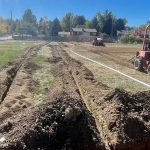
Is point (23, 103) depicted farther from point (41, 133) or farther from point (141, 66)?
point (141, 66)

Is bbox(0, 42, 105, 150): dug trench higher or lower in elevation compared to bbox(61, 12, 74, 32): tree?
higher

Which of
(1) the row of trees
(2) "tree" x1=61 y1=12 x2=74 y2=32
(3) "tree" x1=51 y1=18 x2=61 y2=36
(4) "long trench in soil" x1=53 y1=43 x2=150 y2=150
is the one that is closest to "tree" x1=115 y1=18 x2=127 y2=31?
(1) the row of trees

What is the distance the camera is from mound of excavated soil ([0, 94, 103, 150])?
7.35m

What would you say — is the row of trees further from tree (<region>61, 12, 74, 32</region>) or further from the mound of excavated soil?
the mound of excavated soil

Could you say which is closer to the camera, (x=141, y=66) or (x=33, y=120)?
(x=33, y=120)

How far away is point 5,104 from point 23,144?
5.04 metres

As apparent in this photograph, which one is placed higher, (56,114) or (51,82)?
→ (56,114)

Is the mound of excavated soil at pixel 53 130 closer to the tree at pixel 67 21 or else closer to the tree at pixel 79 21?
the tree at pixel 67 21

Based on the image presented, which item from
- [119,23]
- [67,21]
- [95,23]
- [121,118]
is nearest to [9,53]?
[121,118]

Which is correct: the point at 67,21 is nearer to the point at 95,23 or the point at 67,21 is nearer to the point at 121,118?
the point at 95,23

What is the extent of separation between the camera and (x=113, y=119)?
384 inches

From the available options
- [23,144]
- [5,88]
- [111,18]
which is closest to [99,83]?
[5,88]

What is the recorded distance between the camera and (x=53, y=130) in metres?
7.93

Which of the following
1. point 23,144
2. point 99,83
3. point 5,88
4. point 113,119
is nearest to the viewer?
point 23,144
